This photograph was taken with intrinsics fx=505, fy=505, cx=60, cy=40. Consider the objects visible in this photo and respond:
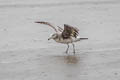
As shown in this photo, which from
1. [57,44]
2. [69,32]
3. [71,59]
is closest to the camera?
[71,59]

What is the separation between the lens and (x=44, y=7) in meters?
22.2

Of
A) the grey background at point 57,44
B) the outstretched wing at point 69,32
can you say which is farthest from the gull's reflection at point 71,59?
the outstretched wing at point 69,32

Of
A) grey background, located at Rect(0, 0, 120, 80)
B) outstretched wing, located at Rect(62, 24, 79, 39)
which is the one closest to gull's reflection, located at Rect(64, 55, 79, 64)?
grey background, located at Rect(0, 0, 120, 80)

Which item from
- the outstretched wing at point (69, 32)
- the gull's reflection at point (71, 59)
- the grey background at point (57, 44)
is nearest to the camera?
the grey background at point (57, 44)

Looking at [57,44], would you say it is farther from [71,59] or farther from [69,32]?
[71,59]

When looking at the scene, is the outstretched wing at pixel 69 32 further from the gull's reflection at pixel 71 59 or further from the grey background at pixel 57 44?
the gull's reflection at pixel 71 59

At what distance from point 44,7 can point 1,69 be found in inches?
420

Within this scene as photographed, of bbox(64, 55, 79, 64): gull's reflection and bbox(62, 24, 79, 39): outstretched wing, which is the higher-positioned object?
bbox(62, 24, 79, 39): outstretched wing

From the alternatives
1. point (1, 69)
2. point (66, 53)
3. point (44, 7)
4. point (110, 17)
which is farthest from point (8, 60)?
point (44, 7)

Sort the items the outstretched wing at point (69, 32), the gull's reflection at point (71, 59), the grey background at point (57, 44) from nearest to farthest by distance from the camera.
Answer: the grey background at point (57, 44) → the gull's reflection at point (71, 59) → the outstretched wing at point (69, 32)

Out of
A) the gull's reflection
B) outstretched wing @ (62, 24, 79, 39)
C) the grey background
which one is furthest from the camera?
outstretched wing @ (62, 24, 79, 39)

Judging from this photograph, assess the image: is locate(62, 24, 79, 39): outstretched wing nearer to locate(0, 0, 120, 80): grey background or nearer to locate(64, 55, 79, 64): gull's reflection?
locate(0, 0, 120, 80): grey background

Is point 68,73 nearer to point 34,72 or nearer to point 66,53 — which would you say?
point 34,72

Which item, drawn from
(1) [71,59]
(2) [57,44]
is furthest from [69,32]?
(2) [57,44]
